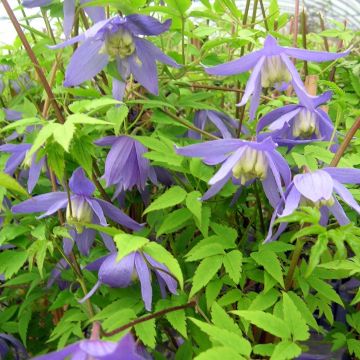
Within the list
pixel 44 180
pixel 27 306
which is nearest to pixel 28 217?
pixel 44 180

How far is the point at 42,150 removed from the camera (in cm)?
67

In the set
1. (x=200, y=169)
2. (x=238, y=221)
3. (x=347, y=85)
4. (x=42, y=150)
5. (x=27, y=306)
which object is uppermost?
(x=42, y=150)

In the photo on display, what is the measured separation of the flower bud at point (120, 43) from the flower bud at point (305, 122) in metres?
0.29

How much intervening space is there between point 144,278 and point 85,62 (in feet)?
1.18

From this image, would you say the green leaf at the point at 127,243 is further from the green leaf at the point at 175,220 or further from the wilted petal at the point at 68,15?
the wilted petal at the point at 68,15

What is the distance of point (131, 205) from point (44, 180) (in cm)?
19

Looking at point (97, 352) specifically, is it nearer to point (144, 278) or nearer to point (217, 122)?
point (144, 278)

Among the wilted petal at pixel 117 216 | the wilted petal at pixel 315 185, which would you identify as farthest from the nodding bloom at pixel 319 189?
the wilted petal at pixel 117 216

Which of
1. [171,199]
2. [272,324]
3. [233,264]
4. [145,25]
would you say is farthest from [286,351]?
[145,25]

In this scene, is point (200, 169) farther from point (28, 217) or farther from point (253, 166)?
point (28, 217)

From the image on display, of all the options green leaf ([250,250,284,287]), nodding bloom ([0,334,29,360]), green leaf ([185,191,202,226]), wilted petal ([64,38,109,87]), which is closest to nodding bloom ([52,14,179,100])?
wilted petal ([64,38,109,87])

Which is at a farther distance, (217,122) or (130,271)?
(217,122)

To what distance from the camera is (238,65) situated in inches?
30.1

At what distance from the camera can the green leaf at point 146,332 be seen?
0.69m
